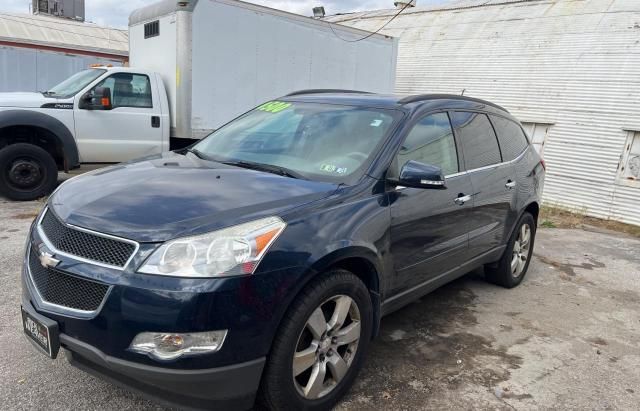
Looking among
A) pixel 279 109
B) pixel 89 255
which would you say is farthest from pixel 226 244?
pixel 279 109

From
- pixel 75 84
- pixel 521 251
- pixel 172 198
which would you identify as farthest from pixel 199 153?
pixel 75 84

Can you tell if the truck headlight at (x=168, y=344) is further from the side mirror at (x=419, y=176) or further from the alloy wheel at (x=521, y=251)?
the alloy wheel at (x=521, y=251)

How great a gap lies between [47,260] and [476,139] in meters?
3.26

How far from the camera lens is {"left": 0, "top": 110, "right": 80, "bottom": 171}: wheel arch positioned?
6.86 meters

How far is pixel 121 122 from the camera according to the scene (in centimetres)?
759

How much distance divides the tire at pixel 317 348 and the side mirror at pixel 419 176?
0.68 metres

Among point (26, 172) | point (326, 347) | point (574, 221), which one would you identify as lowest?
point (574, 221)

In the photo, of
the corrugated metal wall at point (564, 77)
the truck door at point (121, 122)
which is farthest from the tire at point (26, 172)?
the corrugated metal wall at point (564, 77)

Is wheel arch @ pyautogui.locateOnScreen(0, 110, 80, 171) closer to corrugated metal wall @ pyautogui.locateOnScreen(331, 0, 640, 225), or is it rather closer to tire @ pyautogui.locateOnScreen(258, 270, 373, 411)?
tire @ pyautogui.locateOnScreen(258, 270, 373, 411)

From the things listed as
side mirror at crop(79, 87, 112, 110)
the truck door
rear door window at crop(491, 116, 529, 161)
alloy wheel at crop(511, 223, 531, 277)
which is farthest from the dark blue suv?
the truck door

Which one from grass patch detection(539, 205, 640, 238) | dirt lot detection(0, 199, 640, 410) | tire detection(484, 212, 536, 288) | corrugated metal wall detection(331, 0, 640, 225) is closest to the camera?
dirt lot detection(0, 199, 640, 410)

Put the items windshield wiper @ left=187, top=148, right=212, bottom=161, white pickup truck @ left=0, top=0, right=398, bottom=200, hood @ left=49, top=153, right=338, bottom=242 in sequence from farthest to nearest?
white pickup truck @ left=0, top=0, right=398, bottom=200 < windshield wiper @ left=187, top=148, right=212, bottom=161 < hood @ left=49, top=153, right=338, bottom=242

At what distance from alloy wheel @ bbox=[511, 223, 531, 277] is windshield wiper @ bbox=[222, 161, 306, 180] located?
278 cm

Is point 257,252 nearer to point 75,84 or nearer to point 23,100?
point 23,100
